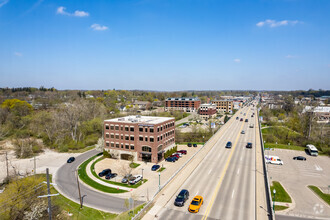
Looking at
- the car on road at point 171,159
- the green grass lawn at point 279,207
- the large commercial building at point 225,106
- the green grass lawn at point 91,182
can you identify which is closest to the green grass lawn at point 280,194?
the green grass lawn at point 279,207

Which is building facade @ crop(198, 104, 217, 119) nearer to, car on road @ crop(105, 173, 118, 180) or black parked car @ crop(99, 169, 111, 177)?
black parked car @ crop(99, 169, 111, 177)

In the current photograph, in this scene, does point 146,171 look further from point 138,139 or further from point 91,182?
point 91,182

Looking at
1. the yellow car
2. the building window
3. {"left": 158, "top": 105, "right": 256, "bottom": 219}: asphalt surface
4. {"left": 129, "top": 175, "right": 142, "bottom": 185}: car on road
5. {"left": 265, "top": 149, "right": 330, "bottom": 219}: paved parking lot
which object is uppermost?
the building window

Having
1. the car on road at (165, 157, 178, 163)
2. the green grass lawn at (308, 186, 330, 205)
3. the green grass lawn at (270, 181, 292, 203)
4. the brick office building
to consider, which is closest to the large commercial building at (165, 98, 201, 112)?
the brick office building

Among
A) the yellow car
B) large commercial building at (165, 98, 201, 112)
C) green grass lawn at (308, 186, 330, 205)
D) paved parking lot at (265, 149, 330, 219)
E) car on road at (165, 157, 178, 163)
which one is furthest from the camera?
large commercial building at (165, 98, 201, 112)

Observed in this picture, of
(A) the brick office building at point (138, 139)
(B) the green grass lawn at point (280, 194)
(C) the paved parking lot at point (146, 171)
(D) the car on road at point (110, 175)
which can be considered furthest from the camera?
(A) the brick office building at point (138, 139)

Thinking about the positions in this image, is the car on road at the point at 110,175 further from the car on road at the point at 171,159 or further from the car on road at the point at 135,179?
the car on road at the point at 171,159
